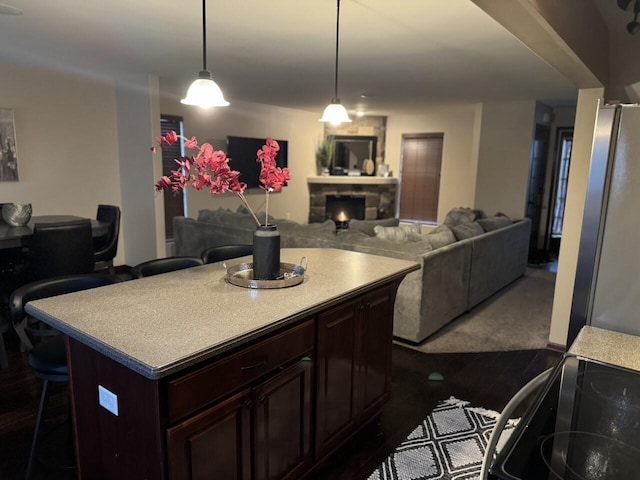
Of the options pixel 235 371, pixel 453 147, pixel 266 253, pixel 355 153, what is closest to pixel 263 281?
pixel 266 253

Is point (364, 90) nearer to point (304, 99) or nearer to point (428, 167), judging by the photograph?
point (304, 99)

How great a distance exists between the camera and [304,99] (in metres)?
6.53

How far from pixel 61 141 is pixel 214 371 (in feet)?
15.6

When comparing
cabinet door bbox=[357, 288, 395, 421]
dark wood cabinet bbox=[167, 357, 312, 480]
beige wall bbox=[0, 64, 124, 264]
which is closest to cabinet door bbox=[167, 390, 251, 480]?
dark wood cabinet bbox=[167, 357, 312, 480]

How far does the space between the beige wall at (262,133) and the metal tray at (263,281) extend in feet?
14.0

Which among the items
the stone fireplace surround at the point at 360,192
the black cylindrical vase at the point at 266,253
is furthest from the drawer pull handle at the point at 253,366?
the stone fireplace surround at the point at 360,192

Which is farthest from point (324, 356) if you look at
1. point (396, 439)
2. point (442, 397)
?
point (442, 397)

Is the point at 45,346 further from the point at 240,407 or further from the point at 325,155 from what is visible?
the point at 325,155

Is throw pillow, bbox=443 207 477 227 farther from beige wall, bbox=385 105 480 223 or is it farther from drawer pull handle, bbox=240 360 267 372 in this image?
drawer pull handle, bbox=240 360 267 372

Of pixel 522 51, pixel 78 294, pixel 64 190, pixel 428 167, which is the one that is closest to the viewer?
pixel 78 294

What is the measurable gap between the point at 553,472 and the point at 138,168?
17.7 ft

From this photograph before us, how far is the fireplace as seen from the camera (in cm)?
868

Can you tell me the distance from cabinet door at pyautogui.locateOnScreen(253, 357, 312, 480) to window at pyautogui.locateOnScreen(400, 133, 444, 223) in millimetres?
6909

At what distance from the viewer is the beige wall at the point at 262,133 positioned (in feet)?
20.8
